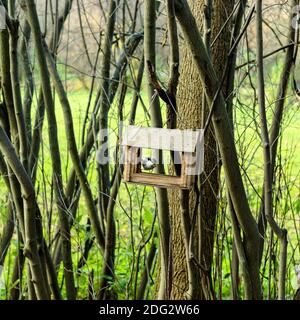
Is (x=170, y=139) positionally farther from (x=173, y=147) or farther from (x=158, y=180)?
(x=158, y=180)

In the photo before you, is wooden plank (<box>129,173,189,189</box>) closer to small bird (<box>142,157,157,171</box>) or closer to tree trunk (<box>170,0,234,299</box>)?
small bird (<box>142,157,157,171</box>)

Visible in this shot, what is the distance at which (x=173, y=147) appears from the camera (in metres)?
1.83

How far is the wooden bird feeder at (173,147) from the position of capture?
5.99 feet

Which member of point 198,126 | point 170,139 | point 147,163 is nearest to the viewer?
point 170,139

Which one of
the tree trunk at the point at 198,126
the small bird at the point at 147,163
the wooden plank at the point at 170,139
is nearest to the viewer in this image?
the wooden plank at the point at 170,139

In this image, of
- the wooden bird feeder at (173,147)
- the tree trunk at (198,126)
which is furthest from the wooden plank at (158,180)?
the tree trunk at (198,126)

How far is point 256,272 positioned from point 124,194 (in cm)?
340

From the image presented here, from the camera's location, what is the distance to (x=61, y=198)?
305 cm

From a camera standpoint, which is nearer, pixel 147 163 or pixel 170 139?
pixel 170 139

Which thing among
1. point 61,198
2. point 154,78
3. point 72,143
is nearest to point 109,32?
point 72,143

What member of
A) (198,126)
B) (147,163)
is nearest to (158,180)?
(147,163)

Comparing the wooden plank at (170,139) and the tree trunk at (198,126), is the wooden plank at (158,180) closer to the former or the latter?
the wooden plank at (170,139)

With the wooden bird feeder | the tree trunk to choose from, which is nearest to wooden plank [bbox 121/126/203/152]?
the wooden bird feeder
